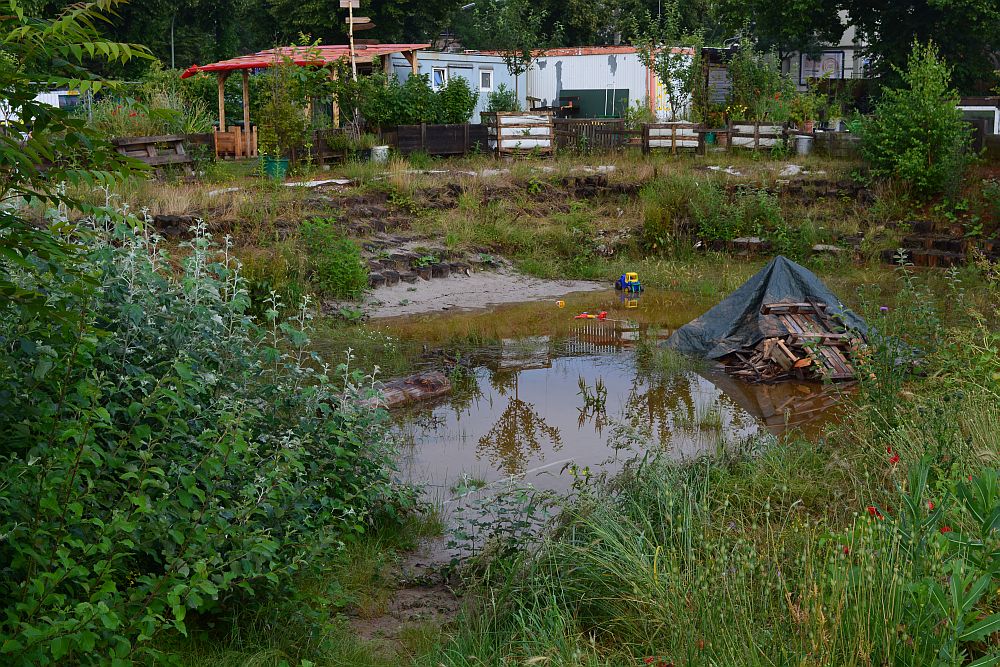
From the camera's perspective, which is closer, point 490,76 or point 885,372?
point 885,372

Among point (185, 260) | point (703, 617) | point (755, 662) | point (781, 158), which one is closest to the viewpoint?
point (755, 662)

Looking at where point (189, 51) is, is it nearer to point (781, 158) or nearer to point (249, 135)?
point (249, 135)

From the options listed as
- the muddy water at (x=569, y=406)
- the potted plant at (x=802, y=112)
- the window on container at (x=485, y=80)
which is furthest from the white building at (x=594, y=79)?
the muddy water at (x=569, y=406)

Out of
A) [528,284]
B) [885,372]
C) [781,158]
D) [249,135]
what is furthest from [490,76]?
[885,372]

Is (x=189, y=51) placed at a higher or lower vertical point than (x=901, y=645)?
higher

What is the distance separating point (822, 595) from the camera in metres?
3.57

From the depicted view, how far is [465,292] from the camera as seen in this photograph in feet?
53.7

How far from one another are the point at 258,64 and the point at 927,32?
18.4 m

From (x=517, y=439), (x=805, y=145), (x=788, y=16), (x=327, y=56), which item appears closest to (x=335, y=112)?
(x=327, y=56)

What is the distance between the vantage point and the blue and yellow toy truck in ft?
54.2

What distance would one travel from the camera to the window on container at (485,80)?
3441 cm

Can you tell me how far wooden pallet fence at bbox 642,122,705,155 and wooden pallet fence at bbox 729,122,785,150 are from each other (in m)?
0.76

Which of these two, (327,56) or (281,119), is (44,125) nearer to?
(281,119)

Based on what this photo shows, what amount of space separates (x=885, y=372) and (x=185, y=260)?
5004 millimetres
